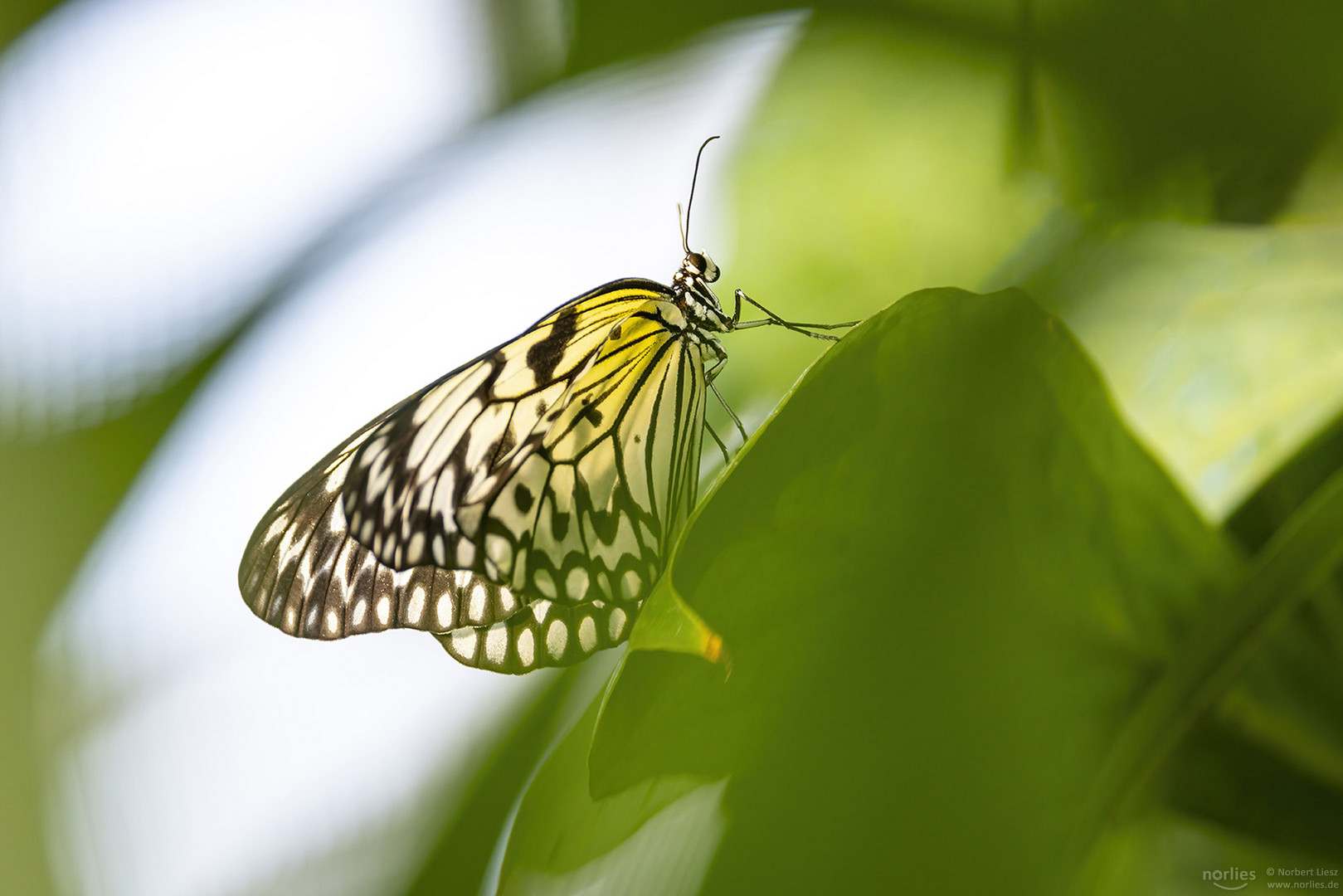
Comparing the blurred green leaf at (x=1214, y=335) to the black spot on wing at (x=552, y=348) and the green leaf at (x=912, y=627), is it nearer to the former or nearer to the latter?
the green leaf at (x=912, y=627)

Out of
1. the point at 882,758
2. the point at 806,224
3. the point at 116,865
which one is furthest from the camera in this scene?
the point at 116,865

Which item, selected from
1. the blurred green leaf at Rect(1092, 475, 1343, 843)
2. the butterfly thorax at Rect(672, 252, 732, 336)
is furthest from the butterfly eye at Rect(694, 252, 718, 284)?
the blurred green leaf at Rect(1092, 475, 1343, 843)

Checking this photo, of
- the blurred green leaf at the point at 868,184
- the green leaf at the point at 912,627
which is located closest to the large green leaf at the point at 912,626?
the green leaf at the point at 912,627

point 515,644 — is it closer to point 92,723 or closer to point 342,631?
point 342,631

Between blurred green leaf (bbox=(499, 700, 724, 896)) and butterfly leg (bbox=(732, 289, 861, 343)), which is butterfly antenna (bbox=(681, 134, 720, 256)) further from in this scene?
blurred green leaf (bbox=(499, 700, 724, 896))

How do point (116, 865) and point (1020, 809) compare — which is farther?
point (116, 865)

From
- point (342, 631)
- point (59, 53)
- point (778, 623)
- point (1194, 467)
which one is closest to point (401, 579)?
point (342, 631)

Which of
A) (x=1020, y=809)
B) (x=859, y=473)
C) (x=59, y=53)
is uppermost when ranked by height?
(x=59, y=53)
